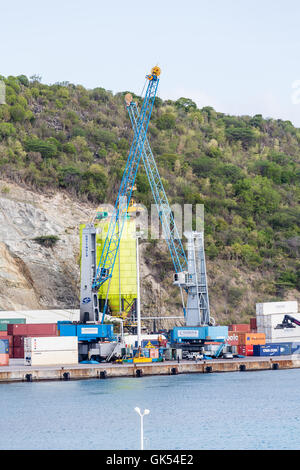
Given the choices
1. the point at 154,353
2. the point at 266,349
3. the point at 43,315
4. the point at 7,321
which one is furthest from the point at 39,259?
the point at 266,349

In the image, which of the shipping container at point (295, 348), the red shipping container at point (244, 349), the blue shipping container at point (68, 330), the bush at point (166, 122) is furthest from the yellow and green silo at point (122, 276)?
the bush at point (166, 122)

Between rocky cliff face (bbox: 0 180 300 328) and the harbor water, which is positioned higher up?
rocky cliff face (bbox: 0 180 300 328)

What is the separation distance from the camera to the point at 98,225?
90.2 m

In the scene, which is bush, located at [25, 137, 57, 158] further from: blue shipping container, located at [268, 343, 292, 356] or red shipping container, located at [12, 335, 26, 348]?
blue shipping container, located at [268, 343, 292, 356]

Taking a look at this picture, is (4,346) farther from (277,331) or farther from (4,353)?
(277,331)

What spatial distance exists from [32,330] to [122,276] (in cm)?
1570

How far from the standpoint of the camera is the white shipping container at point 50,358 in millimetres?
73438

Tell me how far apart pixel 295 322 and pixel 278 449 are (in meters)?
47.5

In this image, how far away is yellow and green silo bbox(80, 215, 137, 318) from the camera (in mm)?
89812

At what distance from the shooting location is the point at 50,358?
246 ft

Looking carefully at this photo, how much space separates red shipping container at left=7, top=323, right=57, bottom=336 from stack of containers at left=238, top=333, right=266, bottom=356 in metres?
19.2

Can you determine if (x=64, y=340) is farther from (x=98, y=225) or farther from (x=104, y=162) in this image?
(x=104, y=162)

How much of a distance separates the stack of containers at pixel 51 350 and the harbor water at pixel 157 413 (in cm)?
709

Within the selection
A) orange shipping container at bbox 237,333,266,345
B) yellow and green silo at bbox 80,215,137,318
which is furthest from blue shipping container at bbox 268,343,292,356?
yellow and green silo at bbox 80,215,137,318
